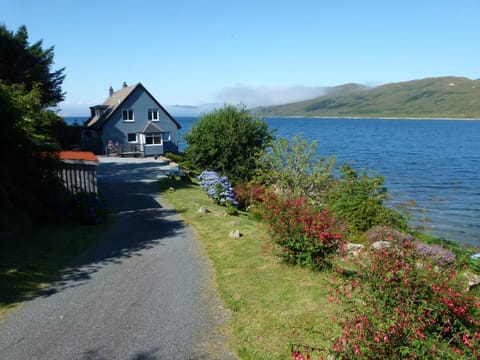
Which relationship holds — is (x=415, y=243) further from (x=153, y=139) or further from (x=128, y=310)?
(x=153, y=139)

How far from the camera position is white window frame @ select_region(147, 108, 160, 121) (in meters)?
53.8

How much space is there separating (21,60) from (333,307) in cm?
3980

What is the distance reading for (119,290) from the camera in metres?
9.95

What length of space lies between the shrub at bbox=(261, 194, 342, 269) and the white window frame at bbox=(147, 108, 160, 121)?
4586 centimetres

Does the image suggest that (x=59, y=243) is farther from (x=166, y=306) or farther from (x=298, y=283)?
(x=298, y=283)

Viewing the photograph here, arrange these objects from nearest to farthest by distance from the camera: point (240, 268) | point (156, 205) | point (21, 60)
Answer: point (240, 268) → point (156, 205) → point (21, 60)

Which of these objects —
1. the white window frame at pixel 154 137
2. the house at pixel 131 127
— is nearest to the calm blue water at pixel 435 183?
the white window frame at pixel 154 137

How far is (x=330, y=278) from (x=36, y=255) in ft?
30.6

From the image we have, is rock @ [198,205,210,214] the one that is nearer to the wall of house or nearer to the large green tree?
the large green tree

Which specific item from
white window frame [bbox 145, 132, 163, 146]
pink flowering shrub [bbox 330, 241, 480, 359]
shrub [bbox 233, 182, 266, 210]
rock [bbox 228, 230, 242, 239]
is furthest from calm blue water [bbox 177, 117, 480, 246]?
white window frame [bbox 145, 132, 163, 146]

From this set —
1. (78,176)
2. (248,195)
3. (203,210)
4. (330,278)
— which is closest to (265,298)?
(330,278)

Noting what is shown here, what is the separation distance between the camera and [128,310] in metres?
8.74

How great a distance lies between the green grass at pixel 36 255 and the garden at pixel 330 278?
181 inches

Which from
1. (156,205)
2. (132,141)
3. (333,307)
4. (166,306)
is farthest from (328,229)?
(132,141)
